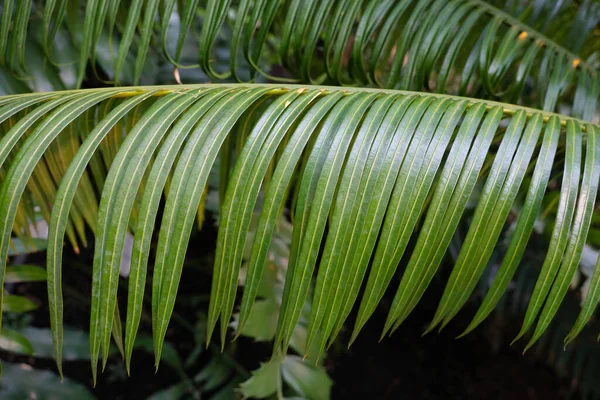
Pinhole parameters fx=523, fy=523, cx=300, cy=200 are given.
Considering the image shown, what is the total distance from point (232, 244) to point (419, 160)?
182 mm

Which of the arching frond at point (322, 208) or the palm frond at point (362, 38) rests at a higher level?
the palm frond at point (362, 38)

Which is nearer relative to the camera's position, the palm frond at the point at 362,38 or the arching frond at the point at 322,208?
the arching frond at the point at 322,208

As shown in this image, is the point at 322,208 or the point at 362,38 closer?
the point at 322,208

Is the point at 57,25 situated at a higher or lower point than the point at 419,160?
higher

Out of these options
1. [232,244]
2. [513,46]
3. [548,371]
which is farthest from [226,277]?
[548,371]

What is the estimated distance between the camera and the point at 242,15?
0.74 m

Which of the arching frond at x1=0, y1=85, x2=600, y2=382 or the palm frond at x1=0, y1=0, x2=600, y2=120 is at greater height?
the palm frond at x1=0, y1=0, x2=600, y2=120

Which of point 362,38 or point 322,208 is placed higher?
point 362,38

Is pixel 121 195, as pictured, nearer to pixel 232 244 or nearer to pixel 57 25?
pixel 232 244

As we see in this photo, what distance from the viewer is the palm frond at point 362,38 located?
725mm

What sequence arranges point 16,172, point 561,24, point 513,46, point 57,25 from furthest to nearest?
point 561,24
point 513,46
point 57,25
point 16,172

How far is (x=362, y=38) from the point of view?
2.67ft

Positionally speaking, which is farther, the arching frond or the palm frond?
the palm frond

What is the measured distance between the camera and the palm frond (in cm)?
72
